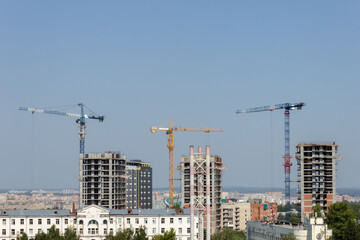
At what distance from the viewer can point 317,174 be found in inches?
6580

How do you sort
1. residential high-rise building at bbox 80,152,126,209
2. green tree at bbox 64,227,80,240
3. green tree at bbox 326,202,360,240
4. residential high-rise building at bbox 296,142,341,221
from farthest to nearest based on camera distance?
residential high-rise building at bbox 80,152,126,209 < residential high-rise building at bbox 296,142,341,221 < green tree at bbox 326,202,360,240 < green tree at bbox 64,227,80,240

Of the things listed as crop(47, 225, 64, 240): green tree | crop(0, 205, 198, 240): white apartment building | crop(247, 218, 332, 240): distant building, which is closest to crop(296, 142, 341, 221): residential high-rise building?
crop(247, 218, 332, 240): distant building

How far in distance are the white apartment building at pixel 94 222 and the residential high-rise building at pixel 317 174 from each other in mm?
41050

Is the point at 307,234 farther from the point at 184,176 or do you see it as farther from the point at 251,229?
the point at 184,176

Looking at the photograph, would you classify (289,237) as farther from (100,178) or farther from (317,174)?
(100,178)

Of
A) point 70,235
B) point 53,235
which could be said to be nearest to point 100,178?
point 70,235

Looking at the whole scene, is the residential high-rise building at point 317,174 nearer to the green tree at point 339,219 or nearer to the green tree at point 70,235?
the green tree at point 339,219

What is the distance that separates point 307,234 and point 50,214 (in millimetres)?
56911

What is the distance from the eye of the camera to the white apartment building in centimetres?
13688

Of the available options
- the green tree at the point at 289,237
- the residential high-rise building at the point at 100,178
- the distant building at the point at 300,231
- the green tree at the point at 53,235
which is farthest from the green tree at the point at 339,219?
the residential high-rise building at the point at 100,178

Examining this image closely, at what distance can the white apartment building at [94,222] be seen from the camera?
137m

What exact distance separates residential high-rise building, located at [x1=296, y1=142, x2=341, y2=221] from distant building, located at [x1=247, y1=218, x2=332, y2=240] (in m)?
31.3

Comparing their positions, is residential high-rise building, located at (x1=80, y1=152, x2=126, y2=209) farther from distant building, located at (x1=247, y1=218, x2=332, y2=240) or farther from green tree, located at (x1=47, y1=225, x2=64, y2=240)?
distant building, located at (x1=247, y1=218, x2=332, y2=240)

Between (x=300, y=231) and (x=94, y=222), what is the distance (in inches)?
1830
